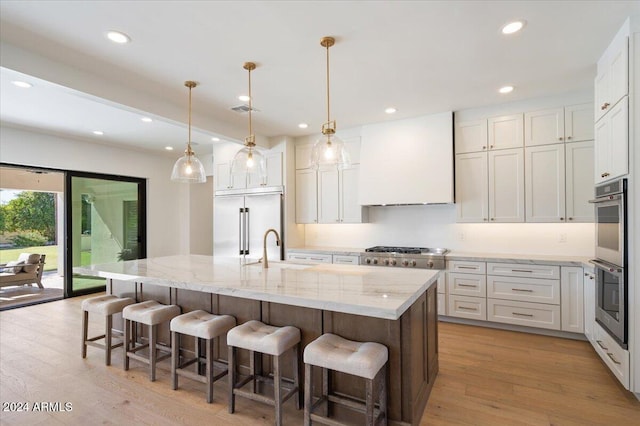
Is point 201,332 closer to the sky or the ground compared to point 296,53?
closer to the ground

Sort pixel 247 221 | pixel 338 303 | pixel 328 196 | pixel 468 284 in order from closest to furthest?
pixel 338 303, pixel 468 284, pixel 328 196, pixel 247 221

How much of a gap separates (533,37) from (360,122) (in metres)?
2.42

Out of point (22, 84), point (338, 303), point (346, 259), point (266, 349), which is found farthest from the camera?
point (346, 259)

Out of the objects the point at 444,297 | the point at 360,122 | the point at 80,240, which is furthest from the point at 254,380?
the point at 80,240

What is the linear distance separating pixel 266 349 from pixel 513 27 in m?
2.85

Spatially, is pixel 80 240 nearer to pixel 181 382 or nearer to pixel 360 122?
pixel 181 382

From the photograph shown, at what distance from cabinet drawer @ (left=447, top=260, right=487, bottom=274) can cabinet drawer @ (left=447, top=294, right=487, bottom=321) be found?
1.05 feet

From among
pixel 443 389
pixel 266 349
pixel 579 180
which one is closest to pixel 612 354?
pixel 443 389

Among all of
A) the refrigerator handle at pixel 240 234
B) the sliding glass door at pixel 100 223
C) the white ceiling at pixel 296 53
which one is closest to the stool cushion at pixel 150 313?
the white ceiling at pixel 296 53

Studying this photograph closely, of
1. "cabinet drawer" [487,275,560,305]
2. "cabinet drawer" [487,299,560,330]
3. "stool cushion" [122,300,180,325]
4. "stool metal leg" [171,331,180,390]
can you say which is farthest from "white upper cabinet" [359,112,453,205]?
"stool metal leg" [171,331,180,390]

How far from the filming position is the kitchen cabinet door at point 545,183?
3705mm

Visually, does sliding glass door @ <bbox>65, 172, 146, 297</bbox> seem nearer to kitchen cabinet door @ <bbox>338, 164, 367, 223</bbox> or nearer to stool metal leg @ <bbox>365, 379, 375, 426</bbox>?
kitchen cabinet door @ <bbox>338, 164, 367, 223</bbox>

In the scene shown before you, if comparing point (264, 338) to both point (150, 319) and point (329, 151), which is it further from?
A: point (329, 151)

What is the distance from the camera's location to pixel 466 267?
3965 mm
